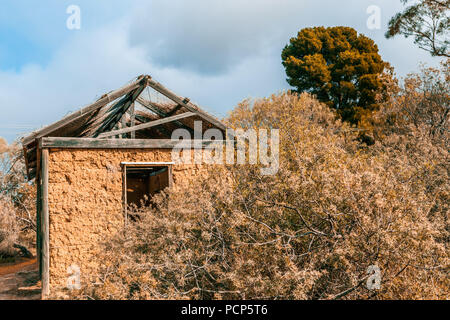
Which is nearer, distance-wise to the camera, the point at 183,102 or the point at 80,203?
the point at 80,203

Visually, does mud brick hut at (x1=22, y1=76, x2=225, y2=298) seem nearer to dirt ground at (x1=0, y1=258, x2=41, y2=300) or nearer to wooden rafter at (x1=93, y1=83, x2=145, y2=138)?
wooden rafter at (x1=93, y1=83, x2=145, y2=138)

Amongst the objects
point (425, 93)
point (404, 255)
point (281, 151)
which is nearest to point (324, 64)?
point (425, 93)

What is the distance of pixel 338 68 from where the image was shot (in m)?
21.8

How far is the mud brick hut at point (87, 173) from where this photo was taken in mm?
7129

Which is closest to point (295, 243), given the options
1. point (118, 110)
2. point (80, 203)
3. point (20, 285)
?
point (80, 203)

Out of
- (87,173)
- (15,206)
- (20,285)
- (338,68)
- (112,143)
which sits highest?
(338,68)

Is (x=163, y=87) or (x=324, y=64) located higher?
(x=324, y=64)

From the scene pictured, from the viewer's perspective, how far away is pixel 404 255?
12.2 ft

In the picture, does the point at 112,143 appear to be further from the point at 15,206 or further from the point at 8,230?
the point at 15,206

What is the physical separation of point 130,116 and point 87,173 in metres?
1.61

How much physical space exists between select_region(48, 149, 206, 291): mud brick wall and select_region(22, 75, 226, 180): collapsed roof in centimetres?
54

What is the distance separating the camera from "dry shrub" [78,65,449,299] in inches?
148

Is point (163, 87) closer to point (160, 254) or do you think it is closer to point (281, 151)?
point (281, 151)
